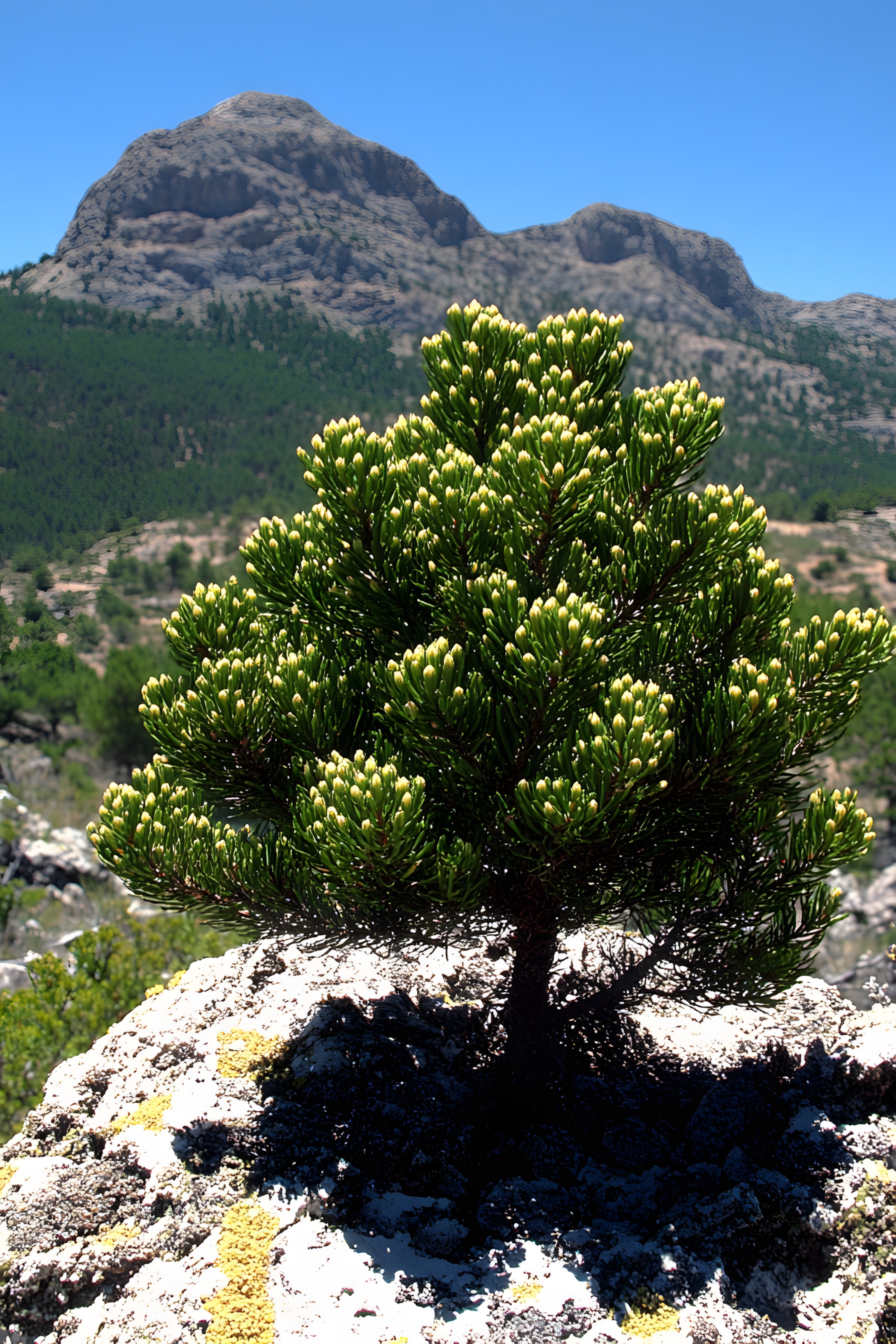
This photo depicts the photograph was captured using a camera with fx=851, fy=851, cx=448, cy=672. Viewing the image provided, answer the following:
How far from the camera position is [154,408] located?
94125 mm

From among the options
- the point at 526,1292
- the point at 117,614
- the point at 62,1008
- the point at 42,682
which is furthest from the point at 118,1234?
the point at 117,614

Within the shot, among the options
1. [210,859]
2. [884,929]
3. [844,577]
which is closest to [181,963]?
[210,859]

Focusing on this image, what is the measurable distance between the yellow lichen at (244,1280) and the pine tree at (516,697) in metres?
1.59

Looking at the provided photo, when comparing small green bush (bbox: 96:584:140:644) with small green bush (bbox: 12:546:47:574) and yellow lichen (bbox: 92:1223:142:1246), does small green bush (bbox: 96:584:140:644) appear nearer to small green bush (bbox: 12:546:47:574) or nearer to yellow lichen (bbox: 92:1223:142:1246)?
small green bush (bbox: 12:546:47:574)

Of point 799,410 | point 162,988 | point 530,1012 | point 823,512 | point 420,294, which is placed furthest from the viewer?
point 420,294

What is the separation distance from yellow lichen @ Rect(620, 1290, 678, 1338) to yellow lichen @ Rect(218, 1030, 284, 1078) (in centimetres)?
301

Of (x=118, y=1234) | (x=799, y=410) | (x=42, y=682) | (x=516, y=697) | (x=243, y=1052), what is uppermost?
(x=799, y=410)

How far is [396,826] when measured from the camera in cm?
419

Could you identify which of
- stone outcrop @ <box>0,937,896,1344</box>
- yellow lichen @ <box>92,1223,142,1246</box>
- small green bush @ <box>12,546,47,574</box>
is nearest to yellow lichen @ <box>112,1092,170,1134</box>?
stone outcrop @ <box>0,937,896,1344</box>

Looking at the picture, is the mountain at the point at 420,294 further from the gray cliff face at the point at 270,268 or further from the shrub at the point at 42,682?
the shrub at the point at 42,682

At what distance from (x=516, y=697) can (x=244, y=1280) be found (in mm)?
3354

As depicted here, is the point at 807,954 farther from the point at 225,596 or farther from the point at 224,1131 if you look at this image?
the point at 225,596

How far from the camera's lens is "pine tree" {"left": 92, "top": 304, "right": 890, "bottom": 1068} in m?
4.43

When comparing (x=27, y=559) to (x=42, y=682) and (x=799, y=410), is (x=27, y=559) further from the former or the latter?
(x=799, y=410)
